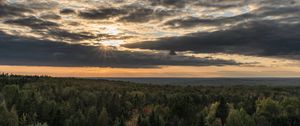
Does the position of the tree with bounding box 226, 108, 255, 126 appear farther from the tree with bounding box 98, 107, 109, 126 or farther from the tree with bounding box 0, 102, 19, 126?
the tree with bounding box 0, 102, 19, 126

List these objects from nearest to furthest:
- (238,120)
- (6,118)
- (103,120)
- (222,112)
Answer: (6,118) → (238,120) → (103,120) → (222,112)

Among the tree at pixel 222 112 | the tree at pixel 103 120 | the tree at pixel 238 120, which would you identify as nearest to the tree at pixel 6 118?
the tree at pixel 103 120

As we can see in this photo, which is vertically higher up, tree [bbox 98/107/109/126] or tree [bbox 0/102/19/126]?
tree [bbox 0/102/19/126]

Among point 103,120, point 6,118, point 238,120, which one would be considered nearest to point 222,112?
point 238,120

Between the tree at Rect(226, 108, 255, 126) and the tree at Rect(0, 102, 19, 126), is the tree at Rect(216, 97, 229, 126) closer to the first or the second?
the tree at Rect(226, 108, 255, 126)

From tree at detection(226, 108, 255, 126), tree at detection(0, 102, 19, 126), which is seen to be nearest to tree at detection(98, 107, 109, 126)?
tree at detection(226, 108, 255, 126)

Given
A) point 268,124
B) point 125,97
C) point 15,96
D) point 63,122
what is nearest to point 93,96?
point 125,97

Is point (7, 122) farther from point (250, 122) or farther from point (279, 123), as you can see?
point (279, 123)

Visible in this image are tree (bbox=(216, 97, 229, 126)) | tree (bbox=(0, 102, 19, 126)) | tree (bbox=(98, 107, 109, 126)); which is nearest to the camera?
tree (bbox=(0, 102, 19, 126))

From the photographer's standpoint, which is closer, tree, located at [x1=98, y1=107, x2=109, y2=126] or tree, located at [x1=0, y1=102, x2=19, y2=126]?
tree, located at [x1=0, y1=102, x2=19, y2=126]

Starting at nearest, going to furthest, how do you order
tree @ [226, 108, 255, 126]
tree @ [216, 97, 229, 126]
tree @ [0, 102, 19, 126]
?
tree @ [0, 102, 19, 126] < tree @ [226, 108, 255, 126] < tree @ [216, 97, 229, 126]

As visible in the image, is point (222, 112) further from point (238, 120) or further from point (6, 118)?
point (6, 118)

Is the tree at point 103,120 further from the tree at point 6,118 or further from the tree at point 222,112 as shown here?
the tree at point 6,118
